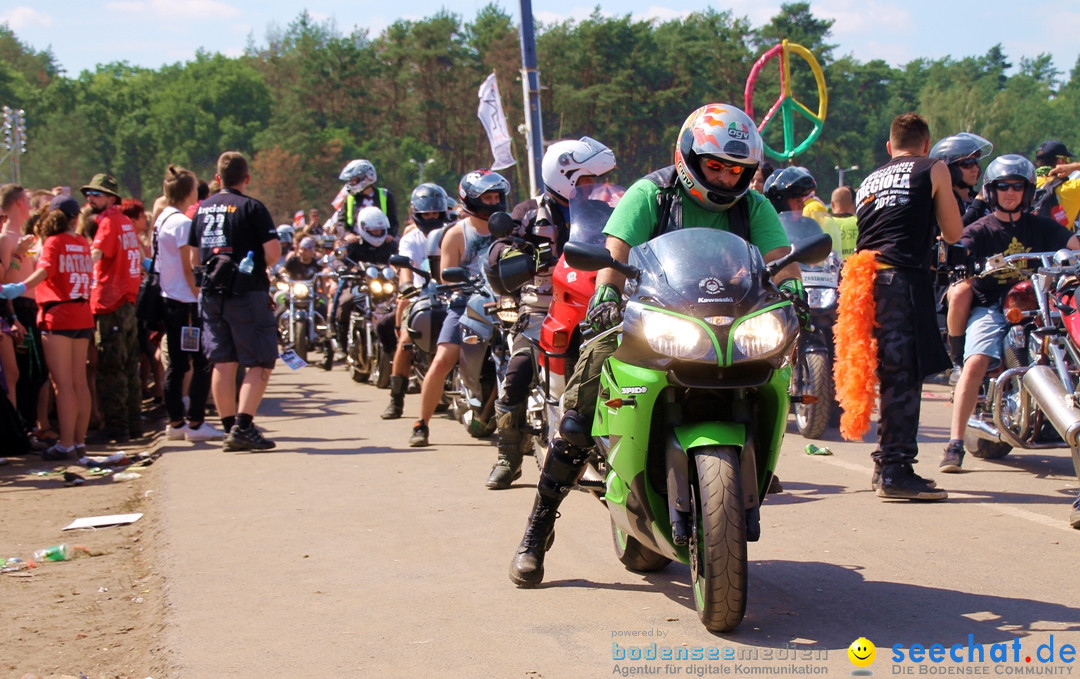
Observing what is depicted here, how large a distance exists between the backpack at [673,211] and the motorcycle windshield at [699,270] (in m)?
0.41

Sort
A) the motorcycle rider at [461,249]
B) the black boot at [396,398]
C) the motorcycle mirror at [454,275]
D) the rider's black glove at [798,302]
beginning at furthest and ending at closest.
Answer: the black boot at [396,398] < the motorcycle rider at [461,249] < the motorcycle mirror at [454,275] < the rider's black glove at [798,302]

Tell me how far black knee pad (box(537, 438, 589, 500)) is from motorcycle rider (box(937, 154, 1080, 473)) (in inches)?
144

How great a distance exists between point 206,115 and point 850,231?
101 meters

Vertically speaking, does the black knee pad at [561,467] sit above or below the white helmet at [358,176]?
below

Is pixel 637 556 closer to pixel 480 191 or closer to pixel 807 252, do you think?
→ pixel 807 252

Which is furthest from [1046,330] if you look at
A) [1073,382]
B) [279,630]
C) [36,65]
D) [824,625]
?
[36,65]

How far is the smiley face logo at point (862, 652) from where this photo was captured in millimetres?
4144

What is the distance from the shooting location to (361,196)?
14914mm

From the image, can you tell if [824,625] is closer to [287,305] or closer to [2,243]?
[2,243]

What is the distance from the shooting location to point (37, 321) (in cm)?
1006

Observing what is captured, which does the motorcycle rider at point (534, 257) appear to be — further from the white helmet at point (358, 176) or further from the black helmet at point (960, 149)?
the white helmet at point (358, 176)

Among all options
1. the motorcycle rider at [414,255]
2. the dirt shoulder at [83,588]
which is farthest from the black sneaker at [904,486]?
the motorcycle rider at [414,255]

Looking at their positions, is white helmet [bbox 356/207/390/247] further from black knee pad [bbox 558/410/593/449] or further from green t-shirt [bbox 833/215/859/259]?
black knee pad [bbox 558/410/593/449]

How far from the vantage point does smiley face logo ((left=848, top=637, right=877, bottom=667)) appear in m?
4.14
